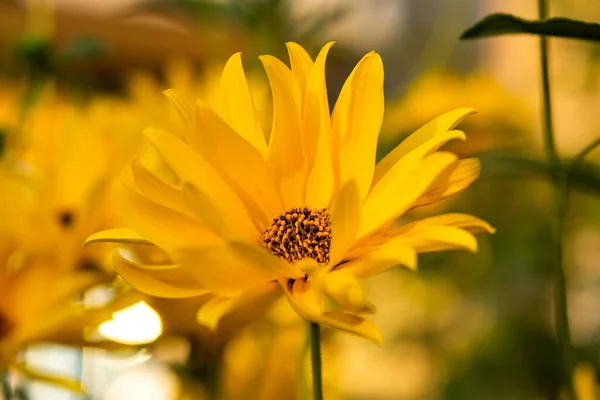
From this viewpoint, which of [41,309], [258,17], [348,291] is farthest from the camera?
[258,17]

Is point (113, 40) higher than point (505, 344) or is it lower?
higher

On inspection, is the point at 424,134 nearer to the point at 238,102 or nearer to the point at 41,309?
the point at 238,102

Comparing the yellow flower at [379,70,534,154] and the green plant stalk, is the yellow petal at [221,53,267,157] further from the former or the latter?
the yellow flower at [379,70,534,154]

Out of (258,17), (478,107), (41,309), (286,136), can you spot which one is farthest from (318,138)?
(478,107)

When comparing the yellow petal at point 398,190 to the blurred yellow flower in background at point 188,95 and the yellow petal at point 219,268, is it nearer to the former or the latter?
the yellow petal at point 219,268

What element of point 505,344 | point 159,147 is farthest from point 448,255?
point 159,147

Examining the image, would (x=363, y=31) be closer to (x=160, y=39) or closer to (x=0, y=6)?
(x=160, y=39)

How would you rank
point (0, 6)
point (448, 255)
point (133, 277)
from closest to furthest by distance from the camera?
point (133, 277) < point (448, 255) < point (0, 6)
